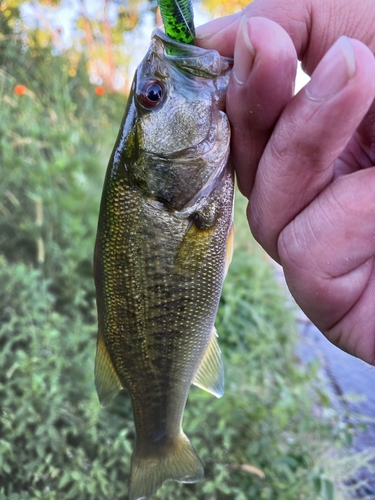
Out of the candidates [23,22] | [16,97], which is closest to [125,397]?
[16,97]

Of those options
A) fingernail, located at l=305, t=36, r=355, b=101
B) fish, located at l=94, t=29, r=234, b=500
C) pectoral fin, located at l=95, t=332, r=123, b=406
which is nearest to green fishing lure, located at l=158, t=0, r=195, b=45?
fish, located at l=94, t=29, r=234, b=500

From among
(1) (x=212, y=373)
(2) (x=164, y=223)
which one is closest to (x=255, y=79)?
(2) (x=164, y=223)

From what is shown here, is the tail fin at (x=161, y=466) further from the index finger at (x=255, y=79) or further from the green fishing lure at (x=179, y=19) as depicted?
the green fishing lure at (x=179, y=19)

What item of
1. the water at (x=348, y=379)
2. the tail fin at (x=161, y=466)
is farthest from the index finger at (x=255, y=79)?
the water at (x=348, y=379)

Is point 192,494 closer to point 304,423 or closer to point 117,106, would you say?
point 304,423

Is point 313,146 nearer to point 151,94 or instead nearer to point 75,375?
point 151,94

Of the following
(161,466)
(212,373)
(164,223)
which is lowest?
(161,466)

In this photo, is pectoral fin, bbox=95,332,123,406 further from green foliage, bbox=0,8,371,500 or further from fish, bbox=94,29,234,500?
green foliage, bbox=0,8,371,500
